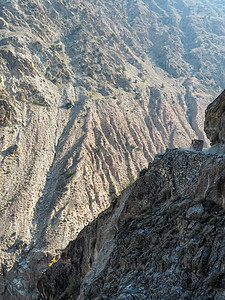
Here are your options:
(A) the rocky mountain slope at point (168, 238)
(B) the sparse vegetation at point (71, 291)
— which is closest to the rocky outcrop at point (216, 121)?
(A) the rocky mountain slope at point (168, 238)

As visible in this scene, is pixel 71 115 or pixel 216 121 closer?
pixel 216 121

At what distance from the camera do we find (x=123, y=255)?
9867 millimetres

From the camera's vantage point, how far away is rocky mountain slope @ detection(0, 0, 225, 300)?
33250 mm

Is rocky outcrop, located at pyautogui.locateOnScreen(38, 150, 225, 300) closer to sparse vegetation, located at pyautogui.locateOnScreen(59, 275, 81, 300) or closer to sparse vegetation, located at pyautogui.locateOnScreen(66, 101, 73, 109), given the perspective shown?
sparse vegetation, located at pyautogui.locateOnScreen(59, 275, 81, 300)

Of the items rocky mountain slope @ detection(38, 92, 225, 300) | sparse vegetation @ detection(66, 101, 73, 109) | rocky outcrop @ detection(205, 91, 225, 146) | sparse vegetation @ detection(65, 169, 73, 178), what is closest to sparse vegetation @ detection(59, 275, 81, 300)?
rocky mountain slope @ detection(38, 92, 225, 300)

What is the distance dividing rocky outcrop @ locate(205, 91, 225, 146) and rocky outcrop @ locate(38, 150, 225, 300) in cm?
103

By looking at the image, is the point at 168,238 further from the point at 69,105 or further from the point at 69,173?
the point at 69,105

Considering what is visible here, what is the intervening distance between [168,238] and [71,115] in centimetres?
4205

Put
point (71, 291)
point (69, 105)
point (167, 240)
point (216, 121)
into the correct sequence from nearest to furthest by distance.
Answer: point (167, 240) < point (216, 121) < point (71, 291) < point (69, 105)

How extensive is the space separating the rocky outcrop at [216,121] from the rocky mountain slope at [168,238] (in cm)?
4

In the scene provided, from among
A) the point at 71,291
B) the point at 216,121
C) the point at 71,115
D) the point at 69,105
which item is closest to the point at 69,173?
the point at 71,115

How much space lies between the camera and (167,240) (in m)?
8.62

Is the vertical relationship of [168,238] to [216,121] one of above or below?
below

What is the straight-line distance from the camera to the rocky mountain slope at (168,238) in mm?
6987
